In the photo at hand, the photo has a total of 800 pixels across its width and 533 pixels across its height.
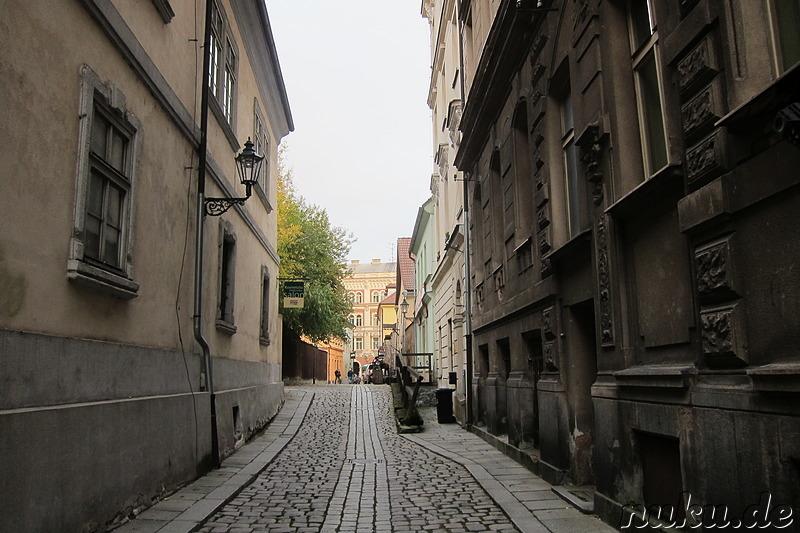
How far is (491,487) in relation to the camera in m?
8.00

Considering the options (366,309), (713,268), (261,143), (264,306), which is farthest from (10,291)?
(366,309)

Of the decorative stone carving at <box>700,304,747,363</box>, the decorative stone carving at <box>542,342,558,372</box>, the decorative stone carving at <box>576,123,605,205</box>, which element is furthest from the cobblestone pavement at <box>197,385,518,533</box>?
the decorative stone carving at <box>576,123,605,205</box>

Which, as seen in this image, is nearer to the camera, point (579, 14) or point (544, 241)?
point (579, 14)

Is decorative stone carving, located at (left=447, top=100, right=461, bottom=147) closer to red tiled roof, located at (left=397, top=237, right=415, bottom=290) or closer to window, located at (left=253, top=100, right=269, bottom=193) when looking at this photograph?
window, located at (left=253, top=100, right=269, bottom=193)

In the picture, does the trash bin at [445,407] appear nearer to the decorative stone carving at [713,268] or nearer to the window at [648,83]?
the window at [648,83]

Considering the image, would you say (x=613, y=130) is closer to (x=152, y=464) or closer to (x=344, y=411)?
(x=152, y=464)

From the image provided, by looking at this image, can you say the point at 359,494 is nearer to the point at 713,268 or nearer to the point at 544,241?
the point at 544,241

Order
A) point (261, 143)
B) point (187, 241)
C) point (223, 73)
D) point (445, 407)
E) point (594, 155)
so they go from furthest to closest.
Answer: point (445, 407)
point (261, 143)
point (223, 73)
point (187, 241)
point (594, 155)

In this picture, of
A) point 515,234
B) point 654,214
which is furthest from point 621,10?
point 515,234

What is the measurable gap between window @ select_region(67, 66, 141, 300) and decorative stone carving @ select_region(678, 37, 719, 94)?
4926mm

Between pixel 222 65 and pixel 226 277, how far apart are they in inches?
147

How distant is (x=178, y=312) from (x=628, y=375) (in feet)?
18.5

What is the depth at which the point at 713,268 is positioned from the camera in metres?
4.33

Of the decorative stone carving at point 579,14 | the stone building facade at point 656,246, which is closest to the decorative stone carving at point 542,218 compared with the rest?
the stone building facade at point 656,246
